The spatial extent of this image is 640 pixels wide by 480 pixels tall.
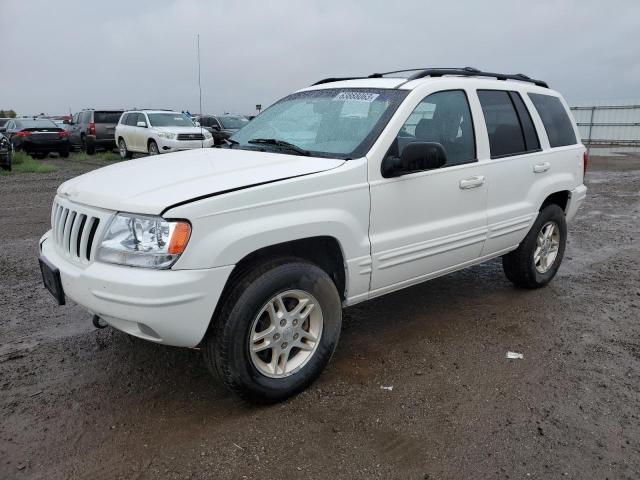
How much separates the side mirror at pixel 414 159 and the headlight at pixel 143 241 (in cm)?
133

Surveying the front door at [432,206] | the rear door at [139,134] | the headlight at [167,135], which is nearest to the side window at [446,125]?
the front door at [432,206]

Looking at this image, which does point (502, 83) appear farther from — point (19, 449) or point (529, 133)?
point (19, 449)

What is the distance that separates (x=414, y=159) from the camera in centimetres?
331

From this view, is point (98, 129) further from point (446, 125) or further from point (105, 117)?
point (446, 125)

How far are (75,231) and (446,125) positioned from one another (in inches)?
100

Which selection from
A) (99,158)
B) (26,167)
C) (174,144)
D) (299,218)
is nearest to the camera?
(299,218)

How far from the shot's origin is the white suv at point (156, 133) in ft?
53.9

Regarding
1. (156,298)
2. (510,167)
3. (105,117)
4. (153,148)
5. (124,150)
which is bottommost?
(156,298)

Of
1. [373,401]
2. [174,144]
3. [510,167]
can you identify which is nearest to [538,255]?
[510,167]

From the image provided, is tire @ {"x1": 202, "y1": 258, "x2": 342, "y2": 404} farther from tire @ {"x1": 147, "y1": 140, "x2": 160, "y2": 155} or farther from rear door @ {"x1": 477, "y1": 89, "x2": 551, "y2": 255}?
tire @ {"x1": 147, "y1": 140, "x2": 160, "y2": 155}

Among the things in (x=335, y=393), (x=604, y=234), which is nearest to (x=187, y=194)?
(x=335, y=393)

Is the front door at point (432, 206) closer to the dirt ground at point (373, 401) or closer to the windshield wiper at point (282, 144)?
the windshield wiper at point (282, 144)

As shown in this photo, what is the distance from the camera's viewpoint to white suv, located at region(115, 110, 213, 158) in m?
16.4

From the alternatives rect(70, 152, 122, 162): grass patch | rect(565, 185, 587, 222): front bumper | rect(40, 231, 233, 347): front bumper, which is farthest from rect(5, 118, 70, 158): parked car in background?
rect(40, 231, 233, 347): front bumper
